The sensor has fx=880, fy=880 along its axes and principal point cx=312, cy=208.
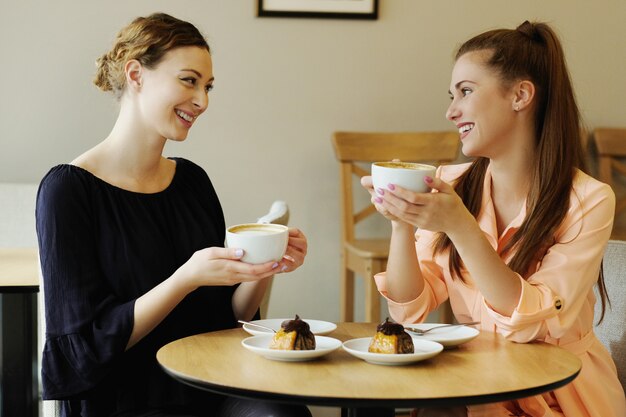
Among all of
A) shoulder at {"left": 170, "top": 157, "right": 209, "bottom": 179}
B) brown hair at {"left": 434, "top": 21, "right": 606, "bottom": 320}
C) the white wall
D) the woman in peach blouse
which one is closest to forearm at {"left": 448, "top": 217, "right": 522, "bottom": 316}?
the woman in peach blouse

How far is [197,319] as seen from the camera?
1.86 metres

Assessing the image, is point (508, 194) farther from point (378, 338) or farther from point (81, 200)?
point (81, 200)

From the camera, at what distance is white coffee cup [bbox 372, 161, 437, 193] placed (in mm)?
1494

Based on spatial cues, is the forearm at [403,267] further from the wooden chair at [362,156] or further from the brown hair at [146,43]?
the wooden chair at [362,156]

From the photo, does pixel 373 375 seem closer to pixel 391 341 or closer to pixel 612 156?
pixel 391 341

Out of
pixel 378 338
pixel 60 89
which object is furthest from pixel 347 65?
pixel 378 338

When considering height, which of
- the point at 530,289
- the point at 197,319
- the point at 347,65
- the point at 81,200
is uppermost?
the point at 347,65

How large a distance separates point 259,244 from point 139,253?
394mm

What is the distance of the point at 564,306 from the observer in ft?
5.57

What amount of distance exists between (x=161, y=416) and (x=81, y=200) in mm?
455

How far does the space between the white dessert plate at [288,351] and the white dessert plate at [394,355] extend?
0.03 m

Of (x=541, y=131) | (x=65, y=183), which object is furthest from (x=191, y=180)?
(x=541, y=131)

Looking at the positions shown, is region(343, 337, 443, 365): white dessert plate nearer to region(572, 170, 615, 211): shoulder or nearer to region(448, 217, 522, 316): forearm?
region(448, 217, 522, 316): forearm

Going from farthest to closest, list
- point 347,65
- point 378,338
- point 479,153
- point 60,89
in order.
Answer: point 347,65
point 60,89
point 479,153
point 378,338
